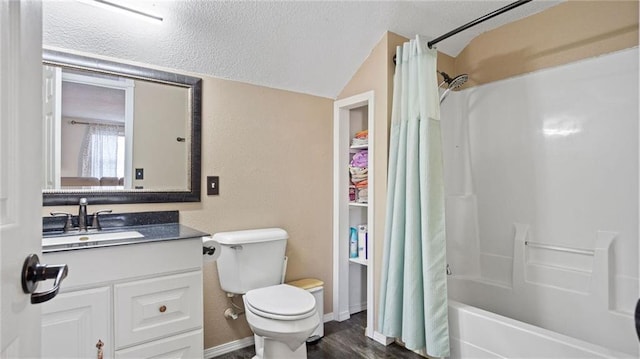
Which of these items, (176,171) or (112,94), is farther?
(176,171)

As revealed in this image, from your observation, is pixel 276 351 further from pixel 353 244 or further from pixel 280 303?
pixel 353 244

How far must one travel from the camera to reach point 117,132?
1.80m

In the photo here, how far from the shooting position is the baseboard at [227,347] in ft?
6.72

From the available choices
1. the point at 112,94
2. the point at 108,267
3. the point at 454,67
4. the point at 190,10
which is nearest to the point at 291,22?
the point at 190,10

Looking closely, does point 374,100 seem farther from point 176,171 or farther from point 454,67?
A: point 176,171

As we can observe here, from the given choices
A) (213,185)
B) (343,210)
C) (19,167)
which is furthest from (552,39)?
(19,167)

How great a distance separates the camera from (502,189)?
7.52 feet

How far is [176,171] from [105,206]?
412 millimetres

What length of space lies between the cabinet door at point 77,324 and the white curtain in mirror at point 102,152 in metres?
0.72

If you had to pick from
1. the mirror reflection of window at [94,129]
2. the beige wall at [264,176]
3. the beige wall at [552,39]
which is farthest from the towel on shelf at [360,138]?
the mirror reflection of window at [94,129]

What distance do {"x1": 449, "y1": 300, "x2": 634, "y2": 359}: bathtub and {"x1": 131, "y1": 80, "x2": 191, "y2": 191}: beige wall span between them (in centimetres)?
179

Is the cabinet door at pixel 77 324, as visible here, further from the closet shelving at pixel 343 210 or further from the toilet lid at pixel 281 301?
the closet shelving at pixel 343 210

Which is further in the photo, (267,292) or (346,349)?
(346,349)

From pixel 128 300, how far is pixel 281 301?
0.76 m
